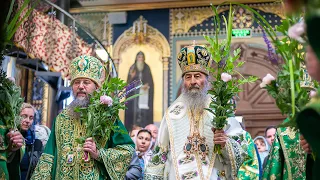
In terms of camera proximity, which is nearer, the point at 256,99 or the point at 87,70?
the point at 87,70

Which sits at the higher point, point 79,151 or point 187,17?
point 187,17

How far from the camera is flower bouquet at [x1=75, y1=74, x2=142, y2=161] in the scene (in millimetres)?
4359

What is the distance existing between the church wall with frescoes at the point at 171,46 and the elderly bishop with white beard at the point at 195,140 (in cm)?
628

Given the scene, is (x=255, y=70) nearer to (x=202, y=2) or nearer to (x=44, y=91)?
(x=202, y=2)

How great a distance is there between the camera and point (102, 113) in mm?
4375

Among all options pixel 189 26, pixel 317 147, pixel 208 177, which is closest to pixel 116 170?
pixel 208 177

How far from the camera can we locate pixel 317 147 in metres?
1.83

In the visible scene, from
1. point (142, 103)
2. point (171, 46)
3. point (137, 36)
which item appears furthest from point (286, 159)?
point (137, 36)

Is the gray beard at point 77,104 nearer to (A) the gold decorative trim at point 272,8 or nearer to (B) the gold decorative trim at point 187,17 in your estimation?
(B) the gold decorative trim at point 187,17

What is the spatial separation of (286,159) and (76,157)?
1.76 metres

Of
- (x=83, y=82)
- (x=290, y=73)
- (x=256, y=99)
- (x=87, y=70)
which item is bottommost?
(x=290, y=73)

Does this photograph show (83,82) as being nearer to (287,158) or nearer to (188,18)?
(287,158)

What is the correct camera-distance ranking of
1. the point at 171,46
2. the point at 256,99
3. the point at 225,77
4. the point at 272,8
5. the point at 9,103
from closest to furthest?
the point at 225,77 → the point at 9,103 → the point at 256,99 → the point at 272,8 → the point at 171,46

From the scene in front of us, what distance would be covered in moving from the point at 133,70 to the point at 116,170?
7.15 meters
